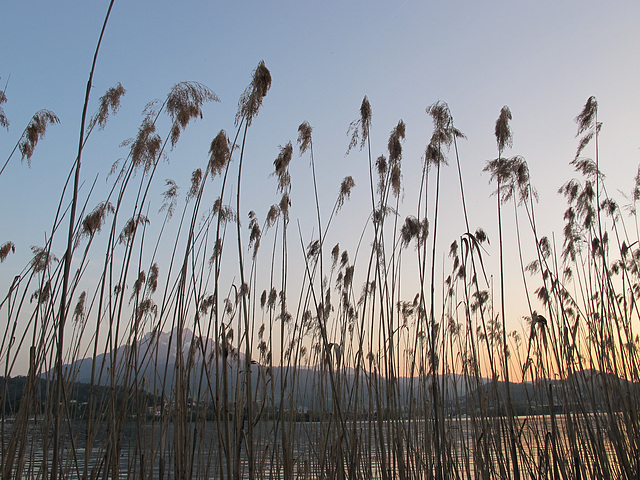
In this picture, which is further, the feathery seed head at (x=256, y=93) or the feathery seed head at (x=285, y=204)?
the feathery seed head at (x=285, y=204)

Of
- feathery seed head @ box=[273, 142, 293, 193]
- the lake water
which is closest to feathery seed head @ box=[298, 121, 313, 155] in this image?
feathery seed head @ box=[273, 142, 293, 193]

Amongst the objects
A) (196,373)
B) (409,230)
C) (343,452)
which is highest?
(409,230)

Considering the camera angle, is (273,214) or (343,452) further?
(273,214)

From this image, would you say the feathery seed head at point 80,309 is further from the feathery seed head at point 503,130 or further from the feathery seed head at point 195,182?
the feathery seed head at point 503,130

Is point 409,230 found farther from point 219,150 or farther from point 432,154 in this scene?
point 219,150

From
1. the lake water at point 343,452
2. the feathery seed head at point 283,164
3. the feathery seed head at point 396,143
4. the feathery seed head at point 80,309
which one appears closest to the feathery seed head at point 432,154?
the feathery seed head at point 396,143

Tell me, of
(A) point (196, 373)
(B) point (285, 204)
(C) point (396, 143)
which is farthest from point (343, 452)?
(C) point (396, 143)

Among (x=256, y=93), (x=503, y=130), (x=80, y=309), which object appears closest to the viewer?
(x=256, y=93)

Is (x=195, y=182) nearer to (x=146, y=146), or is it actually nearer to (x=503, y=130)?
(x=146, y=146)

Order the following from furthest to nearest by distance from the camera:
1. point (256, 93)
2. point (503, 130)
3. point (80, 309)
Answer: point (80, 309) → point (503, 130) → point (256, 93)

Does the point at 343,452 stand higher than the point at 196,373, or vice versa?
the point at 196,373

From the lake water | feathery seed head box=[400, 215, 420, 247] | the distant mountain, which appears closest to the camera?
the lake water

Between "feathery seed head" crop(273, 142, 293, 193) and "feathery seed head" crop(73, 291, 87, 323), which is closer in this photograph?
"feathery seed head" crop(273, 142, 293, 193)

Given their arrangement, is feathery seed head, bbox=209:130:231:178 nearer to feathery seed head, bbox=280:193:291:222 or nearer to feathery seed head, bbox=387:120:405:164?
feathery seed head, bbox=280:193:291:222
